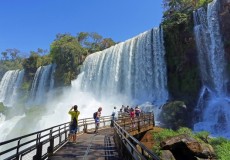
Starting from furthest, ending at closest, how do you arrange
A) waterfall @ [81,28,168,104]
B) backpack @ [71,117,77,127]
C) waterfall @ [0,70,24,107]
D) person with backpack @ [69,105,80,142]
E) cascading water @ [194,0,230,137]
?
waterfall @ [0,70,24,107] < waterfall @ [81,28,168,104] < cascading water @ [194,0,230,137] < backpack @ [71,117,77,127] < person with backpack @ [69,105,80,142]

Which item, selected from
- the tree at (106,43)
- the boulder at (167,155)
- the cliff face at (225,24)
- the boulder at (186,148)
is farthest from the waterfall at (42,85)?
the boulder at (167,155)

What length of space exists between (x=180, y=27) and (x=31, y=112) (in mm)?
29338

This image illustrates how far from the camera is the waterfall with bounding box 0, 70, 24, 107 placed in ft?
249

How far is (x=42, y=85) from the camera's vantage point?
64.6m

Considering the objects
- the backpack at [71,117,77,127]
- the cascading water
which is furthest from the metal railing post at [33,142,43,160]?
the cascading water

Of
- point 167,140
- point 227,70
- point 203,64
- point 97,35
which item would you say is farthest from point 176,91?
point 97,35

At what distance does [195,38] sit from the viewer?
33.7 meters

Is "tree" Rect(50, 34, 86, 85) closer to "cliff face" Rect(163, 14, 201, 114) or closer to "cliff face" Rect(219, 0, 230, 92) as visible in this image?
"cliff face" Rect(163, 14, 201, 114)

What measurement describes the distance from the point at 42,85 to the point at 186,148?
5621cm

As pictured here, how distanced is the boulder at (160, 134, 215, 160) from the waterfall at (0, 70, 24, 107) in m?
69.6

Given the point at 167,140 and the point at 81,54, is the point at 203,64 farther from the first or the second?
the point at 81,54

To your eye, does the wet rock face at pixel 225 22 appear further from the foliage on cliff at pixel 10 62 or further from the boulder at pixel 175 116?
the foliage on cliff at pixel 10 62

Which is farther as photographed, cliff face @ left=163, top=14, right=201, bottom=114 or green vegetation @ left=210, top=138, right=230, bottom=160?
cliff face @ left=163, top=14, right=201, bottom=114

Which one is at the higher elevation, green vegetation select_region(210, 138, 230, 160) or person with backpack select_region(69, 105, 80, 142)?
person with backpack select_region(69, 105, 80, 142)
